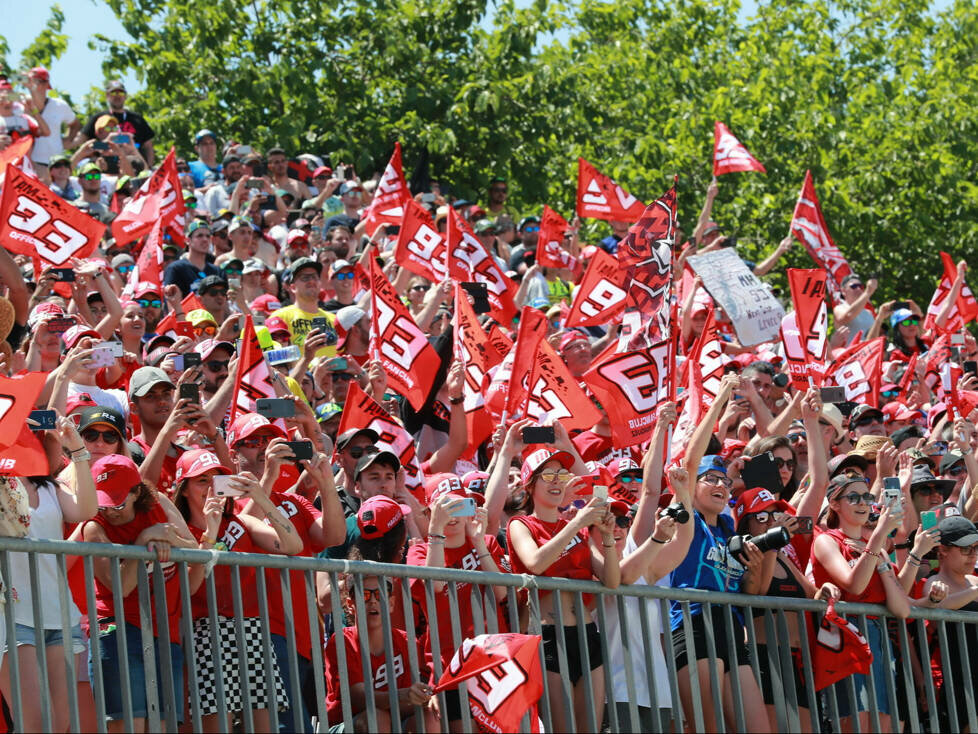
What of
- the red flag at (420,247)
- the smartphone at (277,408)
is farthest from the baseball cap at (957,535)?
the red flag at (420,247)

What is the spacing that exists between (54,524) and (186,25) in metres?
19.1

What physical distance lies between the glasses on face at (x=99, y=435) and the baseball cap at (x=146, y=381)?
42.6 inches

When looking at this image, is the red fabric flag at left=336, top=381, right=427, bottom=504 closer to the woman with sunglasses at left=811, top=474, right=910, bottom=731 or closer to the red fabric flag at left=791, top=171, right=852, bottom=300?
the woman with sunglasses at left=811, top=474, right=910, bottom=731

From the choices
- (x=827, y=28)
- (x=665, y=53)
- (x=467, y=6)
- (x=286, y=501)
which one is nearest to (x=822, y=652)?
(x=286, y=501)

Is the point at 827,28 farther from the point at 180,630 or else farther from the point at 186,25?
the point at 180,630

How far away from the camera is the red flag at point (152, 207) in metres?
14.0

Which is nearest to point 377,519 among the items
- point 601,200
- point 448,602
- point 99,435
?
point 448,602

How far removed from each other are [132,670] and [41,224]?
506 centimetres

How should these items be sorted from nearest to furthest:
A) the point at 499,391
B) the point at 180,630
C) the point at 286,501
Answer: the point at 180,630 < the point at 286,501 < the point at 499,391

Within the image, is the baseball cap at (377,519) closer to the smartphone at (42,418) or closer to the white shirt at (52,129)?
the smartphone at (42,418)

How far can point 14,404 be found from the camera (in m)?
6.44

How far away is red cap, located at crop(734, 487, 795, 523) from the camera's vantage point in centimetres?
874

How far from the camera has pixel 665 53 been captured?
30.1 metres

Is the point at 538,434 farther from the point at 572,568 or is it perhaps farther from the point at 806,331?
the point at 806,331
